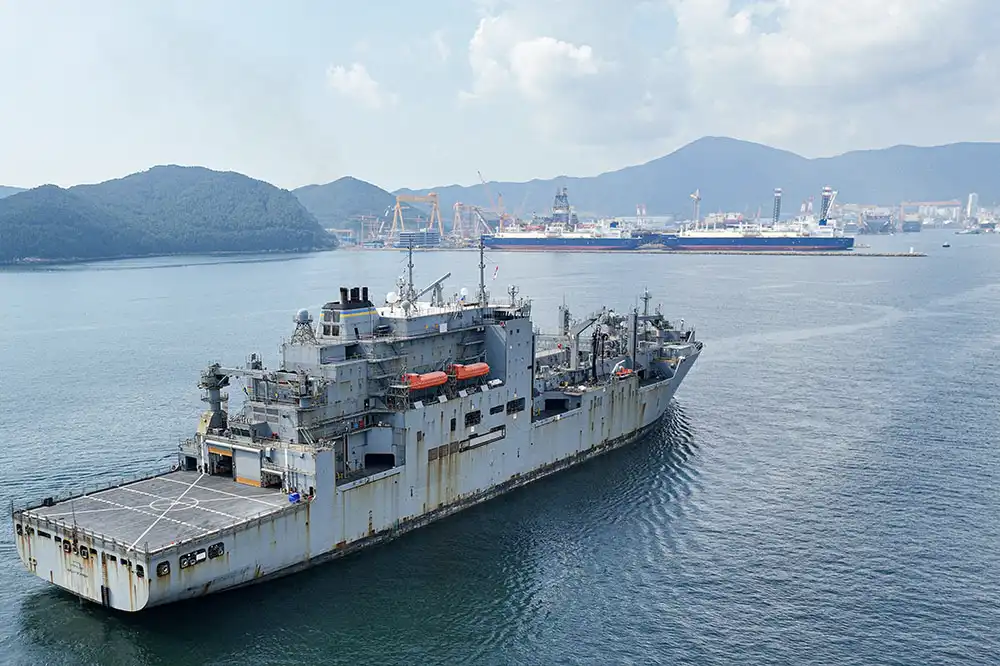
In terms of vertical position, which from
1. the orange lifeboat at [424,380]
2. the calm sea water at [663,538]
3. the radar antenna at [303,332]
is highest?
the radar antenna at [303,332]

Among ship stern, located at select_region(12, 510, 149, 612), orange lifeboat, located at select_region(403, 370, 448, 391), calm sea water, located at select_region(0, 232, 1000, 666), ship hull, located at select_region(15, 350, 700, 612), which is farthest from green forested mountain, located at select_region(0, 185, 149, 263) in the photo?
orange lifeboat, located at select_region(403, 370, 448, 391)

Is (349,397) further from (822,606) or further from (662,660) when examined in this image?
(822,606)

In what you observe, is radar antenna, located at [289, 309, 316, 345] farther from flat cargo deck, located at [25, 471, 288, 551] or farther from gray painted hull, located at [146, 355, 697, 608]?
gray painted hull, located at [146, 355, 697, 608]

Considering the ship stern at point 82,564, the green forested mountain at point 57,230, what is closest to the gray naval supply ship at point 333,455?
the ship stern at point 82,564

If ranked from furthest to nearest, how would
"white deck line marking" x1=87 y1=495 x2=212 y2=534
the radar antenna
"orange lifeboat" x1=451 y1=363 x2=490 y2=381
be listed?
"orange lifeboat" x1=451 y1=363 x2=490 y2=381 → the radar antenna → "white deck line marking" x1=87 y1=495 x2=212 y2=534

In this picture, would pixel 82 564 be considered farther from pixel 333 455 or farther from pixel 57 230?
pixel 57 230

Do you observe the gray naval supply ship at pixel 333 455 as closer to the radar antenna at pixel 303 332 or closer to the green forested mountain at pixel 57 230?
the radar antenna at pixel 303 332
